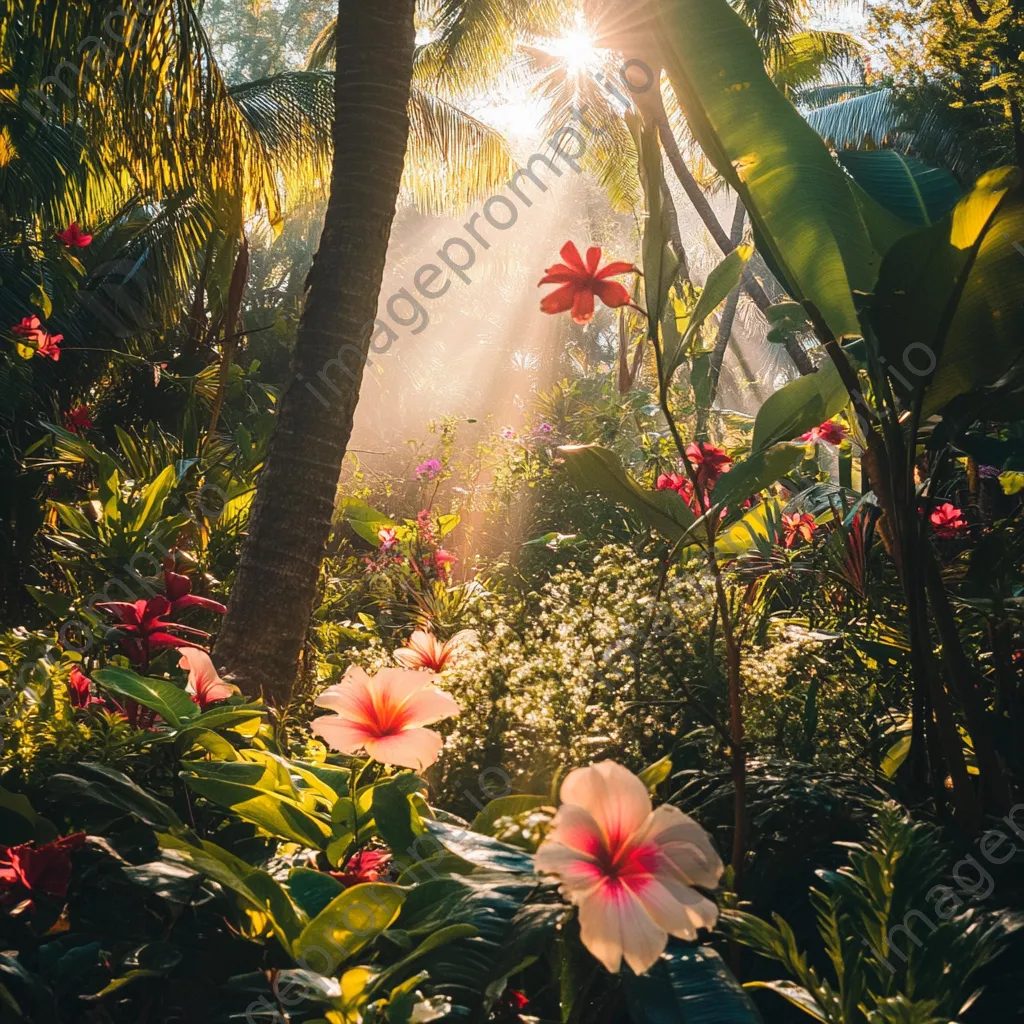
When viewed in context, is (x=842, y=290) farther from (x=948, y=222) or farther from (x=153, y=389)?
(x=153, y=389)

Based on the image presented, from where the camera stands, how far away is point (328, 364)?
123 inches

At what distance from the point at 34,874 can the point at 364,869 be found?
16.0 inches

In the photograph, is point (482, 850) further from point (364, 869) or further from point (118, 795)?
point (118, 795)

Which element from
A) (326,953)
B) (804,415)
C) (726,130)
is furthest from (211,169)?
(326,953)

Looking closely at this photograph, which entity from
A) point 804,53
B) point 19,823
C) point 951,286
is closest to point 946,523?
point 951,286

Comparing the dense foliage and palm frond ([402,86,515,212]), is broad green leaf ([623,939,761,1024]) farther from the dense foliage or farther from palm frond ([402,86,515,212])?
palm frond ([402,86,515,212])

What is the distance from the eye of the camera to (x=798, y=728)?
82.3 inches

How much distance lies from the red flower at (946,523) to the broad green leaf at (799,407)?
174 centimetres

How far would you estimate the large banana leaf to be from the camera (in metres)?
1.70

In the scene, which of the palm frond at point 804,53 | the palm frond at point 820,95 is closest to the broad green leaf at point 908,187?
the palm frond at point 804,53

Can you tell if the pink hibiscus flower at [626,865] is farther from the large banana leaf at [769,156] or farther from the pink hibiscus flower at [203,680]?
the large banana leaf at [769,156]

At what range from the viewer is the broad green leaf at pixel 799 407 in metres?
1.56

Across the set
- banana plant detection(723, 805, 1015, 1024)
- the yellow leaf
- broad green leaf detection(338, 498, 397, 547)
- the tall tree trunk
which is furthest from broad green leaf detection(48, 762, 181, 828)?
broad green leaf detection(338, 498, 397, 547)

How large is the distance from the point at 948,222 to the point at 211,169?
422 centimetres
